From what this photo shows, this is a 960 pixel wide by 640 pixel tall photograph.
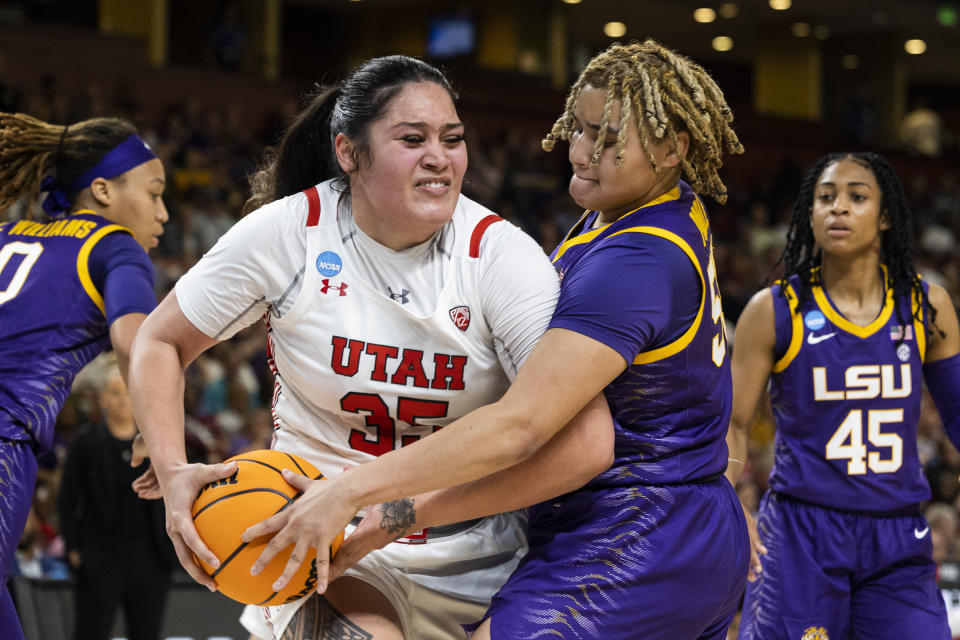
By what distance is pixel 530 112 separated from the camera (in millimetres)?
17203

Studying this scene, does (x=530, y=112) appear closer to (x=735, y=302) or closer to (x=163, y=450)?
(x=735, y=302)

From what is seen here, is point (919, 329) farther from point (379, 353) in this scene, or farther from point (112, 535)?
point (112, 535)

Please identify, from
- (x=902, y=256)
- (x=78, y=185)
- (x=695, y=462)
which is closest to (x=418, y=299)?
(x=695, y=462)

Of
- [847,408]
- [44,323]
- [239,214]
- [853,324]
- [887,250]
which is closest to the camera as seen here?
[44,323]

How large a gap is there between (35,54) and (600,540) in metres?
12.4

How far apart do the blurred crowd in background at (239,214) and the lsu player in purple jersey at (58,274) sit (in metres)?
0.23

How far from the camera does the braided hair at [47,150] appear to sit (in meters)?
4.16

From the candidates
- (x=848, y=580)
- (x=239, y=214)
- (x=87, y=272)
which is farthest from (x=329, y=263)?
(x=239, y=214)

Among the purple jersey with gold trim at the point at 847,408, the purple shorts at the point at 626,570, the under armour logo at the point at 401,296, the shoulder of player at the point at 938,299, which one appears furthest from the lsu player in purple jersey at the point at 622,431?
the shoulder of player at the point at 938,299

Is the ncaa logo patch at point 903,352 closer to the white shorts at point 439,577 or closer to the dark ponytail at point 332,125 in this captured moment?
the white shorts at point 439,577

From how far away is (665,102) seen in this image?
275 cm

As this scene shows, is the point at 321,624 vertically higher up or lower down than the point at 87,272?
lower down

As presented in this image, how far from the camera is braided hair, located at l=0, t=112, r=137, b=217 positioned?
416cm

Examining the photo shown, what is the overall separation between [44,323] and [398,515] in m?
1.79
